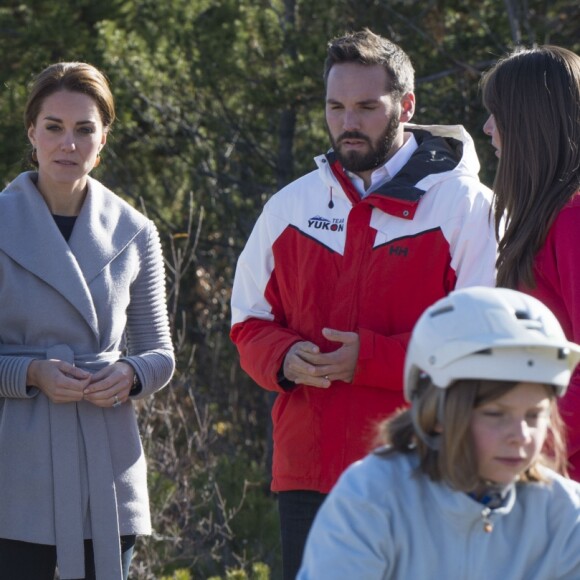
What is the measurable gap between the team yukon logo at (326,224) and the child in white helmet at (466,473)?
4.44ft

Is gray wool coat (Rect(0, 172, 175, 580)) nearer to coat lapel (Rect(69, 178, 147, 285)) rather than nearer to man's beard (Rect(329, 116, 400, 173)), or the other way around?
coat lapel (Rect(69, 178, 147, 285))

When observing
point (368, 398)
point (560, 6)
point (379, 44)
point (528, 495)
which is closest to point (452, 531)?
point (528, 495)

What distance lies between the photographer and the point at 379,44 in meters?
4.04

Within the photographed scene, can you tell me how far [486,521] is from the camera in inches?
97.7

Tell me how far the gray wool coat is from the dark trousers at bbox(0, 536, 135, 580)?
5 centimetres

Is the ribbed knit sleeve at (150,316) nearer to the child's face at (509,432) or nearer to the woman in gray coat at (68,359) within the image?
the woman in gray coat at (68,359)

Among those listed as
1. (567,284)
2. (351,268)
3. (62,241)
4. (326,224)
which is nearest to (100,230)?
(62,241)

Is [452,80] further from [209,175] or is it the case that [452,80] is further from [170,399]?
[170,399]

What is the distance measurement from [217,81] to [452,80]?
1590 millimetres

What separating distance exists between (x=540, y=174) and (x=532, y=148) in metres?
0.08

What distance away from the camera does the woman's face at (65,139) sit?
3.92m

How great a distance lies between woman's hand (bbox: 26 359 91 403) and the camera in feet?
12.2

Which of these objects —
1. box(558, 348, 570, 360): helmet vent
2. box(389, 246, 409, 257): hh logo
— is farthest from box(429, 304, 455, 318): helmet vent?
box(389, 246, 409, 257): hh logo

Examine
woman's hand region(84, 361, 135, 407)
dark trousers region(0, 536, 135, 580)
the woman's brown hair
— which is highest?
the woman's brown hair
